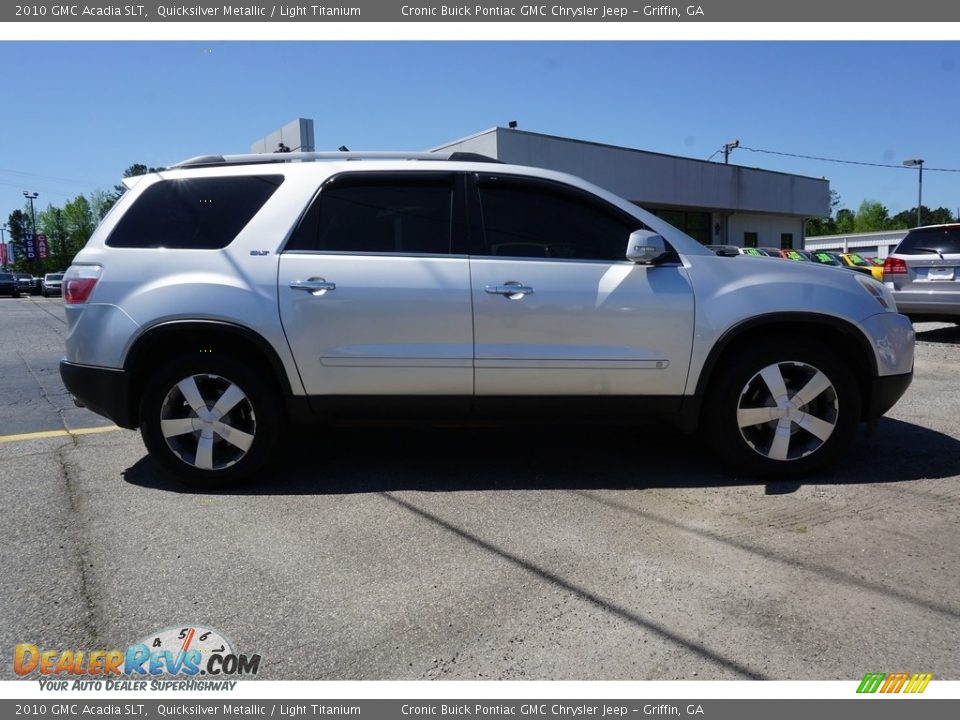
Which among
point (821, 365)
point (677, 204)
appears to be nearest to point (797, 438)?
point (821, 365)

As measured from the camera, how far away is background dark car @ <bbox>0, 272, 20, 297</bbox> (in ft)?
134

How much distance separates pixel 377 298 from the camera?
381 cm

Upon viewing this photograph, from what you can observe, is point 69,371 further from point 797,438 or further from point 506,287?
point 797,438

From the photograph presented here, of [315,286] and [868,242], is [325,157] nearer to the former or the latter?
[315,286]

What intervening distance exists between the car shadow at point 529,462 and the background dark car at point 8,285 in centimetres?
4529

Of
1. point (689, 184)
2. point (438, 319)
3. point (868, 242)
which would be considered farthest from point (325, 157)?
point (868, 242)

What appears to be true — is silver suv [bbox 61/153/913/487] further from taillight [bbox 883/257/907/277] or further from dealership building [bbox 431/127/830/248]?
dealership building [bbox 431/127/830/248]

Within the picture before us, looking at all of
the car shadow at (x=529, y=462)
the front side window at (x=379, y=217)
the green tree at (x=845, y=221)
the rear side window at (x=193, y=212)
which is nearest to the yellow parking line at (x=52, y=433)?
the car shadow at (x=529, y=462)

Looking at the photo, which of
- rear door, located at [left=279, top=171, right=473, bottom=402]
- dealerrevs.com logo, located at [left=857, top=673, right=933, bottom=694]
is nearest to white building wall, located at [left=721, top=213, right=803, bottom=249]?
rear door, located at [left=279, top=171, right=473, bottom=402]

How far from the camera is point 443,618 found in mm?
2621

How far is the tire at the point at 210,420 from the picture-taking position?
154 inches

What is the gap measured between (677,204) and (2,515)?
2930cm

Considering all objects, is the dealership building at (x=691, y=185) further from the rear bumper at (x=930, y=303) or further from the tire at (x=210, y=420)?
the tire at (x=210, y=420)

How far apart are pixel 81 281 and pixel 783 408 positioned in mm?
4202
